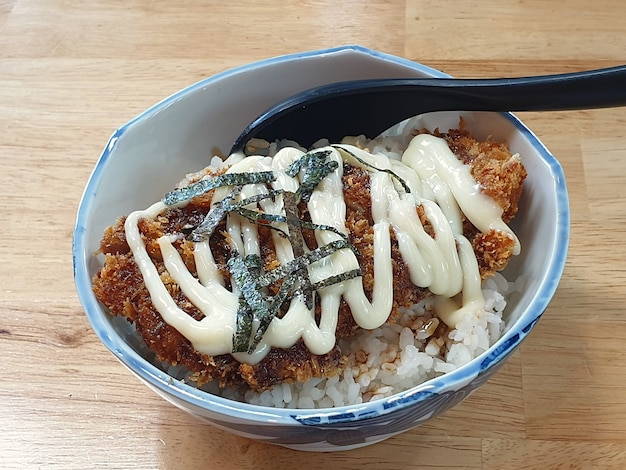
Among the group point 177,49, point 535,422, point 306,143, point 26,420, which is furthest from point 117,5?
point 535,422

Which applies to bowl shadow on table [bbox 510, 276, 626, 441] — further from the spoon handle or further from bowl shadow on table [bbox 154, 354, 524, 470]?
the spoon handle

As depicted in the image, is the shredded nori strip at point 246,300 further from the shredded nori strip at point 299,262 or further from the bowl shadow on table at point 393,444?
the bowl shadow on table at point 393,444

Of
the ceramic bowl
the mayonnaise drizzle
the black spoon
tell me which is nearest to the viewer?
the ceramic bowl

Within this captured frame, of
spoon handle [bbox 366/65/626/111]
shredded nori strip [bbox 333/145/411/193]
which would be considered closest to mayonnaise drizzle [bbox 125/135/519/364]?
shredded nori strip [bbox 333/145/411/193]

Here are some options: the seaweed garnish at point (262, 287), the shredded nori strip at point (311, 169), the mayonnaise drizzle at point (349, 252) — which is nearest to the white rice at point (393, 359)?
the mayonnaise drizzle at point (349, 252)

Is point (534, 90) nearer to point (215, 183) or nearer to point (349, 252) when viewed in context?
point (349, 252)

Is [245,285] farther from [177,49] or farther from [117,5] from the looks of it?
[117,5]
